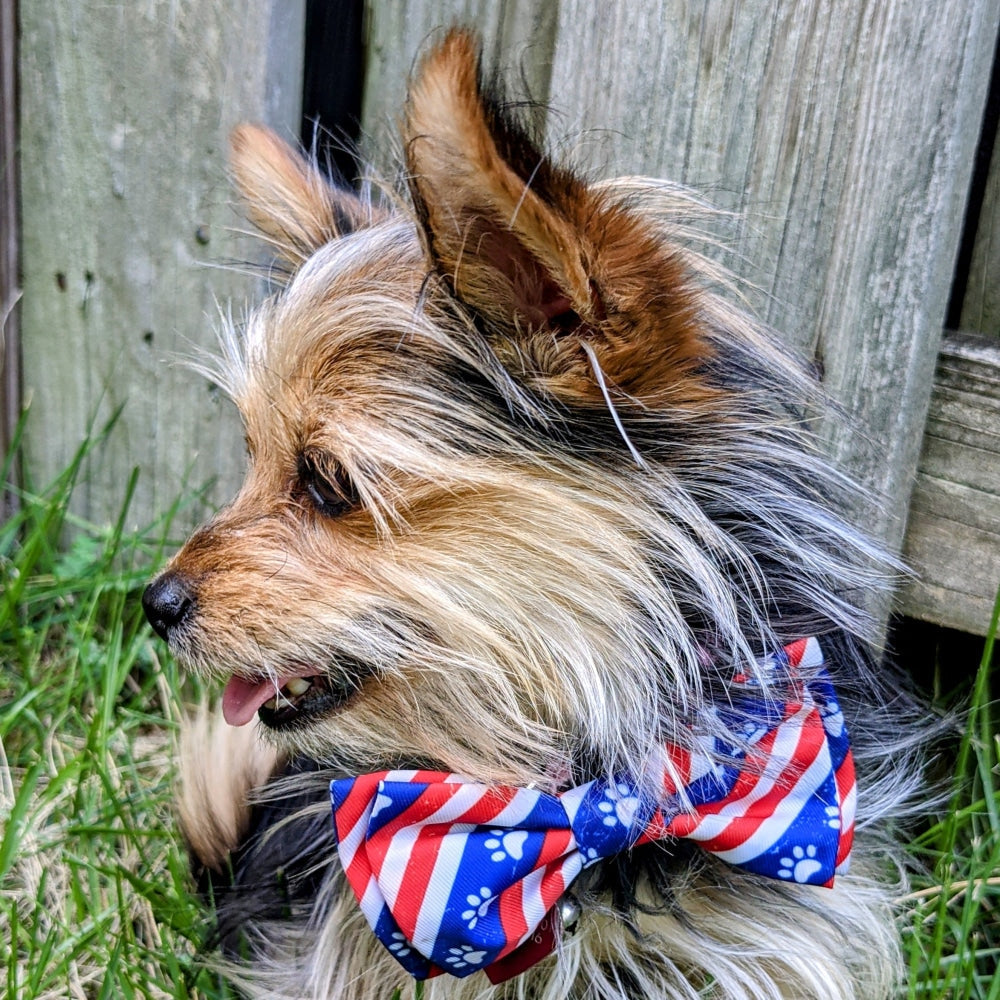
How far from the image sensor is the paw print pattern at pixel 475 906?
1.39 m

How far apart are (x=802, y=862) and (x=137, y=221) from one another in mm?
1821

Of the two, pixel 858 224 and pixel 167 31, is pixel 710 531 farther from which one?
pixel 167 31

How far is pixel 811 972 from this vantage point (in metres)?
1.55

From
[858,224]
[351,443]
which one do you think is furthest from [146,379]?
[858,224]

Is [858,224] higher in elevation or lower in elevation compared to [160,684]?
higher

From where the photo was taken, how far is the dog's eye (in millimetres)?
1427

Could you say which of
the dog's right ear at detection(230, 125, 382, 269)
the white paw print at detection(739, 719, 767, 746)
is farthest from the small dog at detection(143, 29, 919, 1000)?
the dog's right ear at detection(230, 125, 382, 269)

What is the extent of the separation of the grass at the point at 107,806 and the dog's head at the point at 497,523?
539mm

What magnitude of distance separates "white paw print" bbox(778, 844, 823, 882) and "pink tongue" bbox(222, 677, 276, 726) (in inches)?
29.1

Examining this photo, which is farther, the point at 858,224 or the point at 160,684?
the point at 160,684

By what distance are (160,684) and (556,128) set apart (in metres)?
1.44

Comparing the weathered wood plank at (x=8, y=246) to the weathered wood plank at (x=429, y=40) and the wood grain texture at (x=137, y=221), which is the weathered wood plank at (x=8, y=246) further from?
the weathered wood plank at (x=429, y=40)

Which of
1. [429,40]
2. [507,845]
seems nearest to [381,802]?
[507,845]

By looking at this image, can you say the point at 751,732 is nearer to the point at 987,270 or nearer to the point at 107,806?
the point at 987,270
